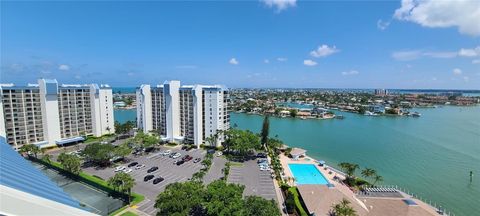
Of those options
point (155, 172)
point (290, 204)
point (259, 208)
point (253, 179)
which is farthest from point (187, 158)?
point (259, 208)

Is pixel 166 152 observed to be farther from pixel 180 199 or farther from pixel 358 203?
pixel 358 203

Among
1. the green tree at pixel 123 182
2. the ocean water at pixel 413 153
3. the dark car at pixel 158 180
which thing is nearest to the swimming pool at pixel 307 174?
the ocean water at pixel 413 153

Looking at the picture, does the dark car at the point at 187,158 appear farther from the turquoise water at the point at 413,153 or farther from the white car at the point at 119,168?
the turquoise water at the point at 413,153

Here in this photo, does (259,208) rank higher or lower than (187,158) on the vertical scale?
higher

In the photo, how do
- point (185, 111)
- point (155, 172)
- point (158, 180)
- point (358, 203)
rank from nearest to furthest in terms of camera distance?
point (358, 203) → point (158, 180) → point (155, 172) → point (185, 111)

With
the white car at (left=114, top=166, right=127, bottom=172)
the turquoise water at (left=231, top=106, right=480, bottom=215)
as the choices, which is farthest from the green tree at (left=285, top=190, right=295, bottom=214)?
the white car at (left=114, top=166, right=127, bottom=172)

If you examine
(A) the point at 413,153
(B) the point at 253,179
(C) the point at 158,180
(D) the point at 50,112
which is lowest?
(A) the point at 413,153
